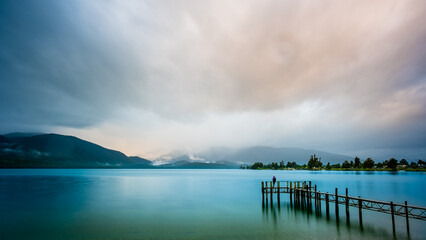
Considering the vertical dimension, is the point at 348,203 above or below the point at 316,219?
above

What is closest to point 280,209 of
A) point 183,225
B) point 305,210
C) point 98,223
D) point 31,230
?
point 305,210

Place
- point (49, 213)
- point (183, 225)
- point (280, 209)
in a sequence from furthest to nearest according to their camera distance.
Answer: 1. point (280, 209)
2. point (49, 213)
3. point (183, 225)

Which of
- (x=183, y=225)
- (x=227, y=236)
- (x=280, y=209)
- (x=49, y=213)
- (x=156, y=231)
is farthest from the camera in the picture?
(x=280, y=209)

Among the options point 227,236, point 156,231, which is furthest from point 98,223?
point 227,236

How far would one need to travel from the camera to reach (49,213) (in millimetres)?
31625

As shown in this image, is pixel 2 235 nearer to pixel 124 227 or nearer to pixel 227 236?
pixel 124 227

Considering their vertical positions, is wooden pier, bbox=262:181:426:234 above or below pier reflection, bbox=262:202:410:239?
above

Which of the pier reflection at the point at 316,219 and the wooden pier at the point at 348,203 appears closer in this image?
the pier reflection at the point at 316,219

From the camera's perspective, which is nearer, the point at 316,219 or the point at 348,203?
the point at 316,219

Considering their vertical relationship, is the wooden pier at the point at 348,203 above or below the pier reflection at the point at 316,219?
above

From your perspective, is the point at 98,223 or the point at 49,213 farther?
the point at 49,213

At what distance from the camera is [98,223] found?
86.5 ft

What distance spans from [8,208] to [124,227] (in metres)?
22.6

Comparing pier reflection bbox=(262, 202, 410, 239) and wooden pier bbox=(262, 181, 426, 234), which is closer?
pier reflection bbox=(262, 202, 410, 239)
